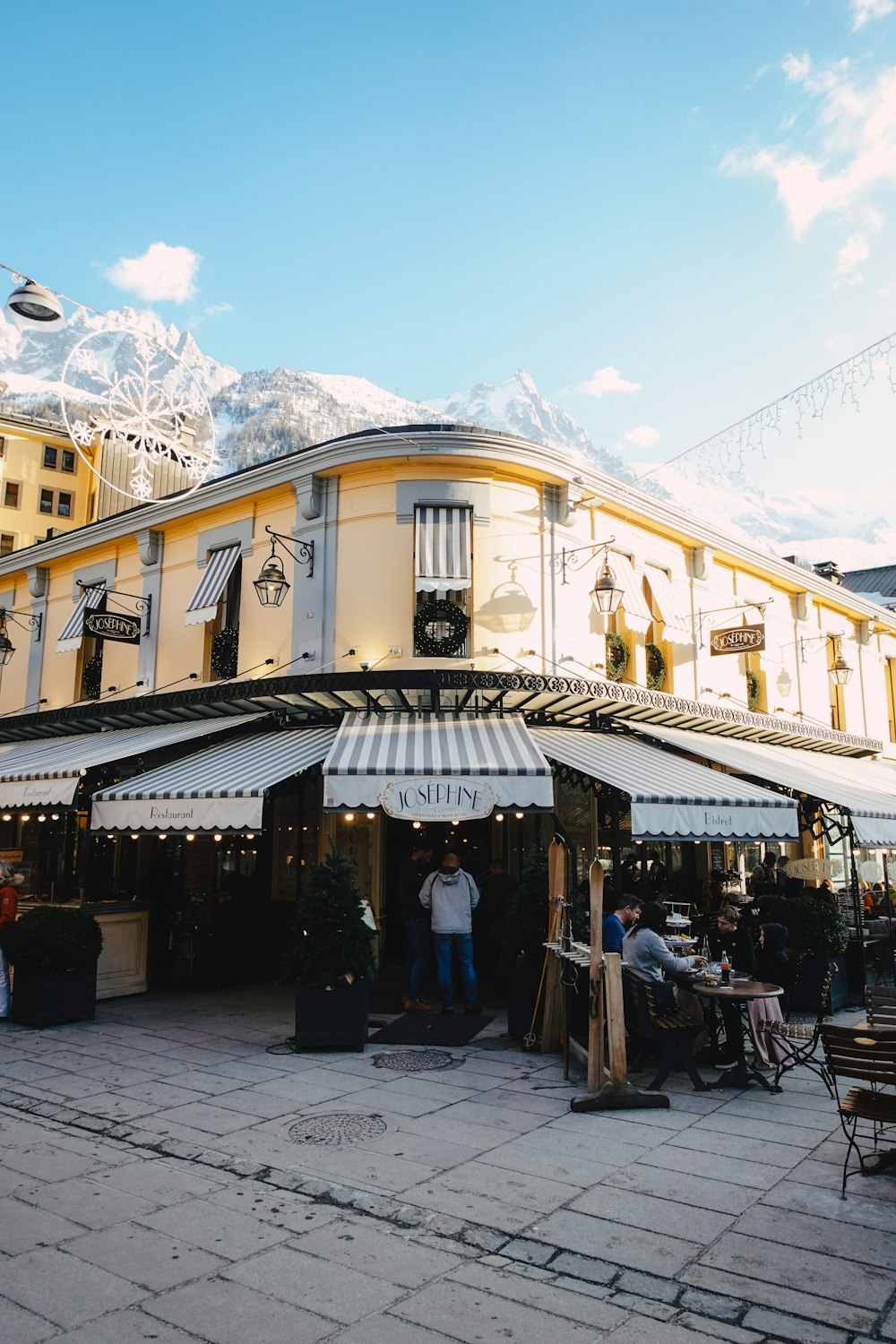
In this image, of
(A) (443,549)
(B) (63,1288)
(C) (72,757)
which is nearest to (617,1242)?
(B) (63,1288)

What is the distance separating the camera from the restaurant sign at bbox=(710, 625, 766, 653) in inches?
623

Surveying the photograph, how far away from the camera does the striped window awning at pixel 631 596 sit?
14008mm

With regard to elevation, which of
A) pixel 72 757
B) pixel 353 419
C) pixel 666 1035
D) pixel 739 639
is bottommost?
pixel 666 1035

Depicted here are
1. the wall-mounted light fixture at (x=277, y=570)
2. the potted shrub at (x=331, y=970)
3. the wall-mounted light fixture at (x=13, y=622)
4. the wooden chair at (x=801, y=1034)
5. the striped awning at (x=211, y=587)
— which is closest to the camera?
the wooden chair at (x=801, y=1034)

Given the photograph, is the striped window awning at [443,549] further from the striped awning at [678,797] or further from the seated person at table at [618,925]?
the seated person at table at [618,925]

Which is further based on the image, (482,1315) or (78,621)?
(78,621)

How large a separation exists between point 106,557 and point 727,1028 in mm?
14673

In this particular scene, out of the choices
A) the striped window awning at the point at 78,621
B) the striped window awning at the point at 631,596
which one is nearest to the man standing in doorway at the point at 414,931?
the striped window awning at the point at 631,596

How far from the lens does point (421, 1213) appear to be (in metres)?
5.10

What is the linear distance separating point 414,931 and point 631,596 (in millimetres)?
6277

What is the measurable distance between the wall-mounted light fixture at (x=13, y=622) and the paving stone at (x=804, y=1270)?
1791cm

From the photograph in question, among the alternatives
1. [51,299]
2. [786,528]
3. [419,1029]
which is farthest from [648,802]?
[786,528]

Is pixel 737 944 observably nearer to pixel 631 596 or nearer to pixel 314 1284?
pixel 631 596

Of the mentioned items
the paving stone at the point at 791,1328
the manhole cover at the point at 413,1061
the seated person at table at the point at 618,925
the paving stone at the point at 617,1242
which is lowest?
the manhole cover at the point at 413,1061
